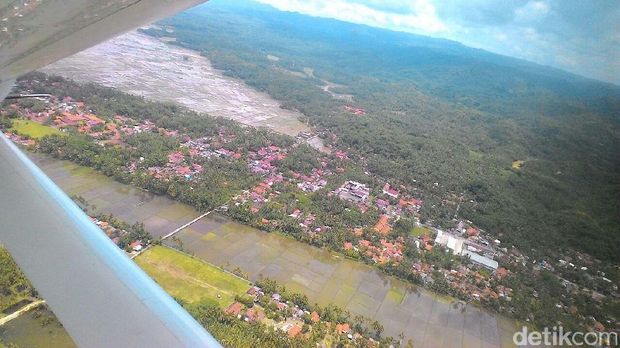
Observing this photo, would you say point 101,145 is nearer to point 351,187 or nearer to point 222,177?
point 222,177

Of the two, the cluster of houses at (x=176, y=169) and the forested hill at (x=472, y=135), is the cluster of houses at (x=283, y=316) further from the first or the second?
the forested hill at (x=472, y=135)

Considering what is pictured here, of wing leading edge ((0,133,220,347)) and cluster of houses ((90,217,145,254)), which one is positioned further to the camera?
cluster of houses ((90,217,145,254))

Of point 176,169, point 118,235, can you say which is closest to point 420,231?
point 176,169

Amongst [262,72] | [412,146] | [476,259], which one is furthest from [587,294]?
[262,72]

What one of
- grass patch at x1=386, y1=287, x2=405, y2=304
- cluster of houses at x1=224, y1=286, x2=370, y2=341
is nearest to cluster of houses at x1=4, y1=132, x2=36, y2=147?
cluster of houses at x1=224, y1=286, x2=370, y2=341

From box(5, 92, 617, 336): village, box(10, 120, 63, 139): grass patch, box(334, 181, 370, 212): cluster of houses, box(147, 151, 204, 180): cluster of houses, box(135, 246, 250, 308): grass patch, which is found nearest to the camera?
box(135, 246, 250, 308): grass patch

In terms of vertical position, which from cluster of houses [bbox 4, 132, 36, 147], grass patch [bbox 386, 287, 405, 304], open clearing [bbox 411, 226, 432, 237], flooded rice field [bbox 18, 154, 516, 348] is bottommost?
open clearing [bbox 411, 226, 432, 237]

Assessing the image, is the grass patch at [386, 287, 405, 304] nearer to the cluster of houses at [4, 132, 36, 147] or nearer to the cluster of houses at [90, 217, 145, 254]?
the cluster of houses at [90, 217, 145, 254]

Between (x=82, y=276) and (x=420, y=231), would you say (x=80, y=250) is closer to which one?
(x=82, y=276)
